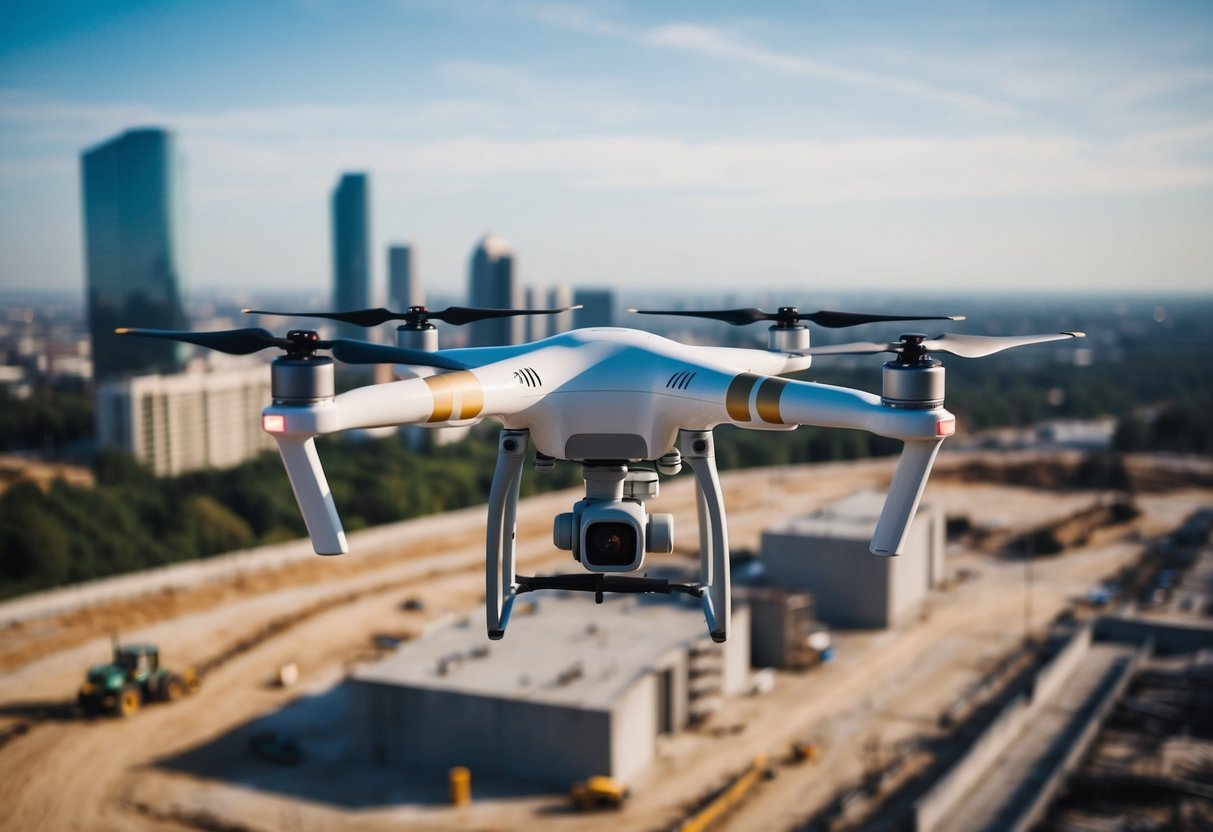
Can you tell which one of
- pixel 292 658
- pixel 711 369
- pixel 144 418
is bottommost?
pixel 292 658

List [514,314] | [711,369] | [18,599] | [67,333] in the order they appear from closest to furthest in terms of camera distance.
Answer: [711,369], [514,314], [18,599], [67,333]

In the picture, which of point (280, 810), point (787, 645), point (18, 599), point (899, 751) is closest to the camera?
point (280, 810)

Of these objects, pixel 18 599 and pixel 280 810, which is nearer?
pixel 280 810

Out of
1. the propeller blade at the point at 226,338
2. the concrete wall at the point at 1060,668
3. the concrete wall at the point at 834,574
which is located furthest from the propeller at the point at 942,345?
the concrete wall at the point at 834,574

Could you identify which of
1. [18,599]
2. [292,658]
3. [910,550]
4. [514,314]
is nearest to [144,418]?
[18,599]

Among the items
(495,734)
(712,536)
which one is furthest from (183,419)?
(712,536)

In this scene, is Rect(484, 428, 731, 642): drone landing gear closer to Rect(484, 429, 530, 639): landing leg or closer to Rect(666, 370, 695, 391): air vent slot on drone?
Rect(484, 429, 530, 639): landing leg

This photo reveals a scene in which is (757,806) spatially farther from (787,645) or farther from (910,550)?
(910,550)

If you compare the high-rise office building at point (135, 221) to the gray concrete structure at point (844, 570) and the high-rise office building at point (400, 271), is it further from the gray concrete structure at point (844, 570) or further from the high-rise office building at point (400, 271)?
the gray concrete structure at point (844, 570)
